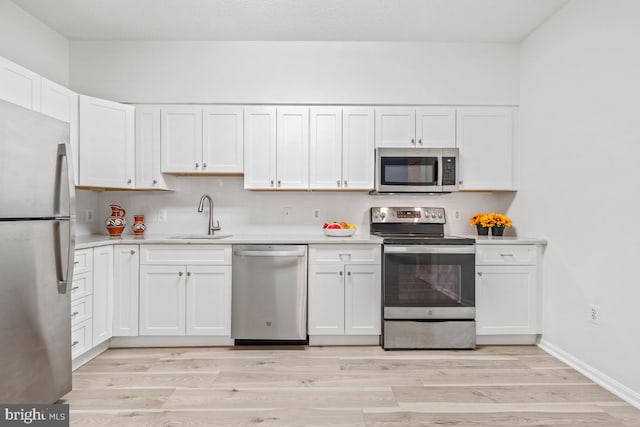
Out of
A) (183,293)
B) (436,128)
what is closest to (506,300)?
(436,128)

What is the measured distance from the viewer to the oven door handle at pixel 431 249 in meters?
2.93

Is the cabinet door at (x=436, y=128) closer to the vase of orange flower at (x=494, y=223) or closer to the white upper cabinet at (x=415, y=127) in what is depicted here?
the white upper cabinet at (x=415, y=127)

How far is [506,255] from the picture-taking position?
297cm

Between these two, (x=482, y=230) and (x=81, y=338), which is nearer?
(x=81, y=338)

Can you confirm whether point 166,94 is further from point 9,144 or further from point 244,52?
point 9,144

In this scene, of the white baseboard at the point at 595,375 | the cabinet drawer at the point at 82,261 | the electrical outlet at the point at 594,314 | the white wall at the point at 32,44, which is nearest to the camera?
the white baseboard at the point at 595,375

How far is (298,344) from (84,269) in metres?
1.74

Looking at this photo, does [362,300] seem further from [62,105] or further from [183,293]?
[62,105]

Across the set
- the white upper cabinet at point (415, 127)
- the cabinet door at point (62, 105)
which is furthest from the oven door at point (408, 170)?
the cabinet door at point (62, 105)

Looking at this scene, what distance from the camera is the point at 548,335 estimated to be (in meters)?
2.90

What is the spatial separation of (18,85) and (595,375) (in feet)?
14.0

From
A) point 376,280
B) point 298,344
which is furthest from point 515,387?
point 298,344

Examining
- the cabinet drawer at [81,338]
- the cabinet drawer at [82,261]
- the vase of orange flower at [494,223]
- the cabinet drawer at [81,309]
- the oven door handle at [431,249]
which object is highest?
the vase of orange flower at [494,223]

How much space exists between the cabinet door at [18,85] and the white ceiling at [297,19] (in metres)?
0.80
